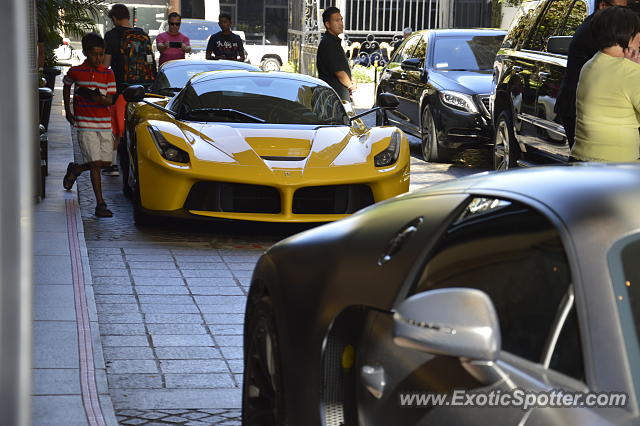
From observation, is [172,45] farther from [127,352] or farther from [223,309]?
[127,352]

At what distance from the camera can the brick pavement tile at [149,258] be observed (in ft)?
27.7

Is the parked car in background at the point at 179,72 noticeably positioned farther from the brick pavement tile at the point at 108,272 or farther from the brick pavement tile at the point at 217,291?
the brick pavement tile at the point at 217,291

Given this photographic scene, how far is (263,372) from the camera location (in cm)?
392

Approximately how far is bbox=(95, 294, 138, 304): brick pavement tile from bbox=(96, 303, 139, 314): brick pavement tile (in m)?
0.08

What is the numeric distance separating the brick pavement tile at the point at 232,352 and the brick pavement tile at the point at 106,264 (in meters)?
2.27

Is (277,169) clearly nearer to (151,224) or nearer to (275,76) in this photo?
(151,224)

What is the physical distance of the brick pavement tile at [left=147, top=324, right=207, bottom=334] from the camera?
641cm

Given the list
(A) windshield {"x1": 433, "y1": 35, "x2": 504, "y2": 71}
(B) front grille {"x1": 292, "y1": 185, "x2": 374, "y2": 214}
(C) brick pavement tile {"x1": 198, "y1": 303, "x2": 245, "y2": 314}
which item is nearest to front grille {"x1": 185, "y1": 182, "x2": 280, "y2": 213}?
(B) front grille {"x1": 292, "y1": 185, "x2": 374, "y2": 214}

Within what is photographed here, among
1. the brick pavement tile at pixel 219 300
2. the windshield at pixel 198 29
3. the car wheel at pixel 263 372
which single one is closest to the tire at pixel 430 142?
the brick pavement tile at pixel 219 300

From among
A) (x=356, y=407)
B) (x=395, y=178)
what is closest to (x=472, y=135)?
(x=395, y=178)

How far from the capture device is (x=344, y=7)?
3509cm

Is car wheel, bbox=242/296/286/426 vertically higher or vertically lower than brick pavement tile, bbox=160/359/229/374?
higher

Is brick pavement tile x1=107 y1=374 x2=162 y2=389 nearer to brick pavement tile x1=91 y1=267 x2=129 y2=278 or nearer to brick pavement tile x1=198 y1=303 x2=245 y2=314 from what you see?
brick pavement tile x1=198 y1=303 x2=245 y2=314

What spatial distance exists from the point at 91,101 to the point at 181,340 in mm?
4398
